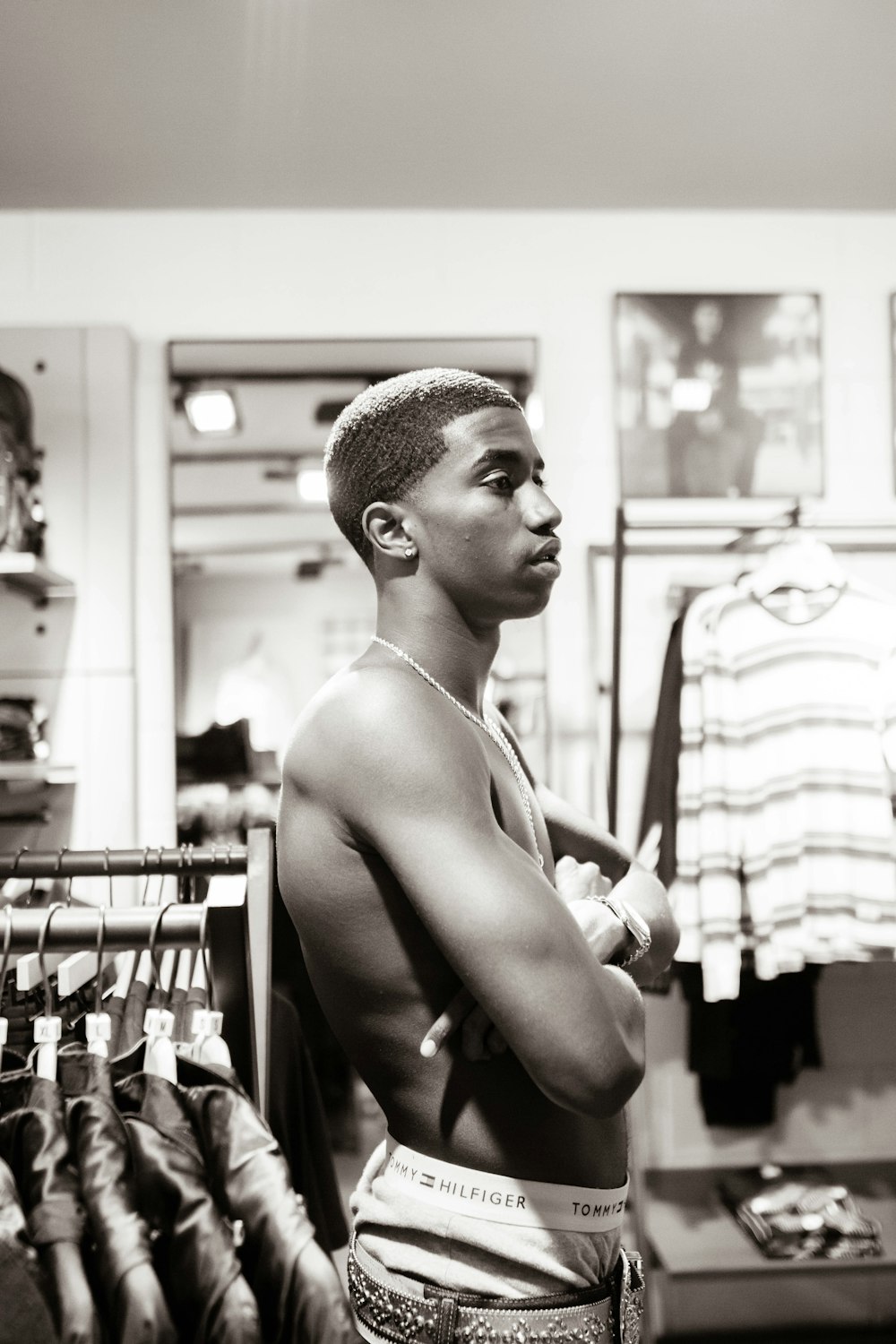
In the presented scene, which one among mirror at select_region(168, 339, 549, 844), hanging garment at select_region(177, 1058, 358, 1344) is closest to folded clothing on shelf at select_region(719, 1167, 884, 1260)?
mirror at select_region(168, 339, 549, 844)

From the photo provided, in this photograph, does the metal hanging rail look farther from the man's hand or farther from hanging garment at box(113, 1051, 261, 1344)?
the man's hand

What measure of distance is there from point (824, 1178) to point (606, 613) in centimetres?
155

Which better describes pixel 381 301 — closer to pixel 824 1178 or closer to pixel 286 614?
pixel 286 614

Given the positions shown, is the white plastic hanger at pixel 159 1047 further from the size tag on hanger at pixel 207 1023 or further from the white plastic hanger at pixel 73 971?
the white plastic hanger at pixel 73 971

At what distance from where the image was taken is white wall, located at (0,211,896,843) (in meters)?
2.87

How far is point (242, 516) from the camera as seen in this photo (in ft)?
9.29

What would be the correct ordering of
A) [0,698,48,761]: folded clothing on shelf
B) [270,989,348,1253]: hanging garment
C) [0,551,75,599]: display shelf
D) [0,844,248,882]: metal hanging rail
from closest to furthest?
[0,844,248,882]: metal hanging rail < [270,989,348,1253]: hanging garment < [0,551,75,599]: display shelf < [0,698,48,761]: folded clothing on shelf

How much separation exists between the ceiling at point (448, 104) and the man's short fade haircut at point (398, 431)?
1432mm

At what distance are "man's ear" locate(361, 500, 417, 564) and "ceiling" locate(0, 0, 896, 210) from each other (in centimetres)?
154

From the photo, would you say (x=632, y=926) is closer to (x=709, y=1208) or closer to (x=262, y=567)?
(x=262, y=567)

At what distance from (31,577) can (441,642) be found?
5.95ft

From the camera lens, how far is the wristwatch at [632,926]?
3.59 feet

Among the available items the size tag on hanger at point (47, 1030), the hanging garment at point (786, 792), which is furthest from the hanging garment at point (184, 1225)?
the hanging garment at point (786, 792)

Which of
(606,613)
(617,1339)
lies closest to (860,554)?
(606,613)
